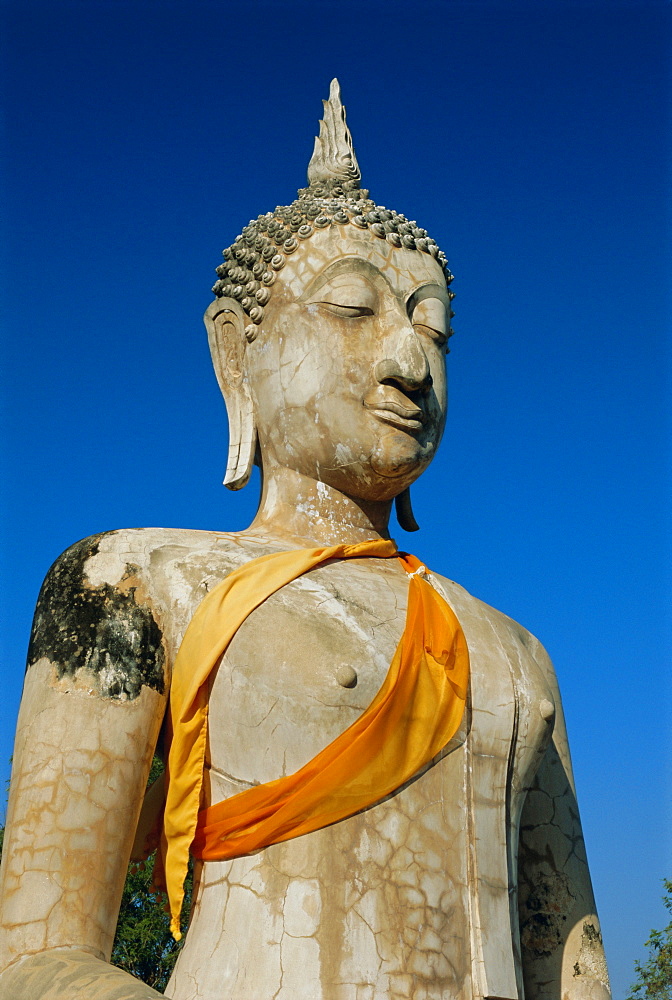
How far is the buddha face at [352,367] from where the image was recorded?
528 cm

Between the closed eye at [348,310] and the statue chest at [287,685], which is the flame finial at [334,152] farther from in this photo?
the statue chest at [287,685]

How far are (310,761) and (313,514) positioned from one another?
4.37 feet

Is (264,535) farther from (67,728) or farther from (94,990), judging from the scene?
(94,990)

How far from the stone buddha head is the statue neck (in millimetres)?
51

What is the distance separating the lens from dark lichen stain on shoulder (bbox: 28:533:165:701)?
463 cm

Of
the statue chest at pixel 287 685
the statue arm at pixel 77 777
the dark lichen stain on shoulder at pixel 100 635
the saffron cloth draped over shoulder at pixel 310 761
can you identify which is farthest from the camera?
the dark lichen stain on shoulder at pixel 100 635

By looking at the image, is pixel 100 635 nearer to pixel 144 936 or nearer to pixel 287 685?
pixel 287 685

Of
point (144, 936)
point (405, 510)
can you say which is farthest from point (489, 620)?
point (144, 936)

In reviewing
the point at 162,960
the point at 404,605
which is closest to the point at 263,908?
the point at 404,605

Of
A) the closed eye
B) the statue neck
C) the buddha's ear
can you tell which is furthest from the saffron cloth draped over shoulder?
the closed eye

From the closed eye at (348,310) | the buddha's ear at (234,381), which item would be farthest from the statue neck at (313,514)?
the closed eye at (348,310)

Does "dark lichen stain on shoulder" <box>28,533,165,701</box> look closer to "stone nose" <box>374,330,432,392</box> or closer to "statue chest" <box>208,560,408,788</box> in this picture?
"statue chest" <box>208,560,408,788</box>

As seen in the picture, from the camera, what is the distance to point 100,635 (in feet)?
15.4

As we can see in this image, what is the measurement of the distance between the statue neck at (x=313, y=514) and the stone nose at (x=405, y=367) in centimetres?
58
